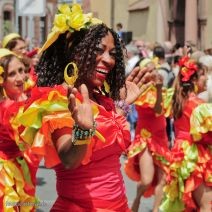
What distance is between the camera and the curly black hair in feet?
10.4

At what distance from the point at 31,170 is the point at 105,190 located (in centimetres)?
185

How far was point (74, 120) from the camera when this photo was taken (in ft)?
9.09

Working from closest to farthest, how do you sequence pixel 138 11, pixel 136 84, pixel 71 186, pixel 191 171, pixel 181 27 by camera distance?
1. pixel 71 186
2. pixel 136 84
3. pixel 191 171
4. pixel 181 27
5. pixel 138 11

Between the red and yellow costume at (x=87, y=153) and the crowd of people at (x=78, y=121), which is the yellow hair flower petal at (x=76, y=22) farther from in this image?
the red and yellow costume at (x=87, y=153)

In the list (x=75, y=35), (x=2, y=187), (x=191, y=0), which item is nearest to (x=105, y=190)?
(x=75, y=35)

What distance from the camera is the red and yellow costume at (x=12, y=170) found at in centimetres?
Result: 471

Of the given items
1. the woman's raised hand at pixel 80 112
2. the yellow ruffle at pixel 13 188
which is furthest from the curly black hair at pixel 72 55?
the yellow ruffle at pixel 13 188

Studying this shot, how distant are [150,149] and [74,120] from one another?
4571 mm

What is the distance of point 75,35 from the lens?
3.30m

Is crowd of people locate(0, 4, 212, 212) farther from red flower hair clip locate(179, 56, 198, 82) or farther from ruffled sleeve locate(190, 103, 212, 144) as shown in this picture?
red flower hair clip locate(179, 56, 198, 82)

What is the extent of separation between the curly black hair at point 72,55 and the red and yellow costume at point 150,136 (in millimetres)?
3938

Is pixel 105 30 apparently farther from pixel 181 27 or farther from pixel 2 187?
pixel 181 27

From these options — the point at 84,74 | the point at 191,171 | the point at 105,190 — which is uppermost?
the point at 84,74

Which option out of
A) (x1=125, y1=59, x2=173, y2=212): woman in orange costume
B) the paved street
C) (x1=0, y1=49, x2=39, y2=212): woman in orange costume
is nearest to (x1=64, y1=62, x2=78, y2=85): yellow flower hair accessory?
(x1=0, y1=49, x2=39, y2=212): woman in orange costume
